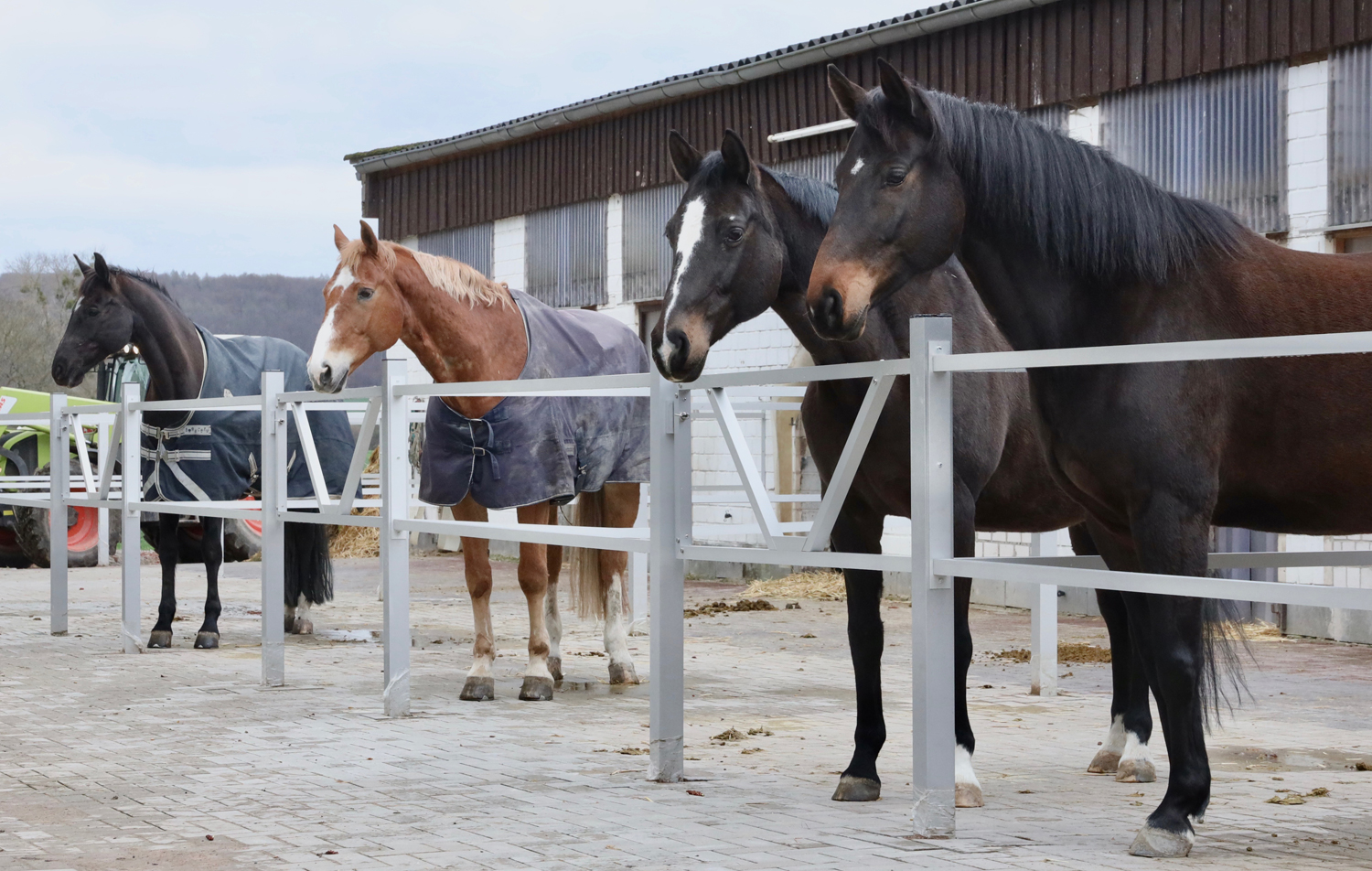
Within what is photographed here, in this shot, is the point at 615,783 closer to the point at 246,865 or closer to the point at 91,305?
the point at 246,865

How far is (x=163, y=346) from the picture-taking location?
29.2 feet

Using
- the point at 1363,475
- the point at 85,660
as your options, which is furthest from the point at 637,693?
the point at 1363,475

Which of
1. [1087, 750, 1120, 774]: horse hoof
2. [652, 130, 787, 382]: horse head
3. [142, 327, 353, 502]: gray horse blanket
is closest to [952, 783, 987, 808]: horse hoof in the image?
[1087, 750, 1120, 774]: horse hoof

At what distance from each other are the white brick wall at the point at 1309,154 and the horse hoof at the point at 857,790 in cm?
631

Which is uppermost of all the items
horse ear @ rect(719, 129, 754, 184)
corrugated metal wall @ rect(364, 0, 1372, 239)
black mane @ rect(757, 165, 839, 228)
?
corrugated metal wall @ rect(364, 0, 1372, 239)

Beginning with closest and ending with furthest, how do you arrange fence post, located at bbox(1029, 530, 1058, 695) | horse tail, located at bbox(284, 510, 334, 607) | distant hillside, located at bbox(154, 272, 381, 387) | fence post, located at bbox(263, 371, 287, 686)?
fence post, located at bbox(1029, 530, 1058, 695)
fence post, located at bbox(263, 371, 287, 686)
horse tail, located at bbox(284, 510, 334, 607)
distant hillside, located at bbox(154, 272, 381, 387)

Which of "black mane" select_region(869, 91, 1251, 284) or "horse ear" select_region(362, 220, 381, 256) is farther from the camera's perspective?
"horse ear" select_region(362, 220, 381, 256)

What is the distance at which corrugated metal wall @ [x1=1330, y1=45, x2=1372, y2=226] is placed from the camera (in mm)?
8961

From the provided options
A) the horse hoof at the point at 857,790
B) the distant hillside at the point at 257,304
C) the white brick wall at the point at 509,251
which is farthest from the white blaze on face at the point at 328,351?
the distant hillside at the point at 257,304

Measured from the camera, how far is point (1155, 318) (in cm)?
360

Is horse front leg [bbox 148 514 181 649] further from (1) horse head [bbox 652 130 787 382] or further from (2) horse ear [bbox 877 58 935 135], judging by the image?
(2) horse ear [bbox 877 58 935 135]

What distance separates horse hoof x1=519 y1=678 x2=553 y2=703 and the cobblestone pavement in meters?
0.06

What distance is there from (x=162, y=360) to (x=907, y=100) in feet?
21.2

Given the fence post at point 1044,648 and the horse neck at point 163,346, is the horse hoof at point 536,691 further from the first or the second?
the horse neck at point 163,346
